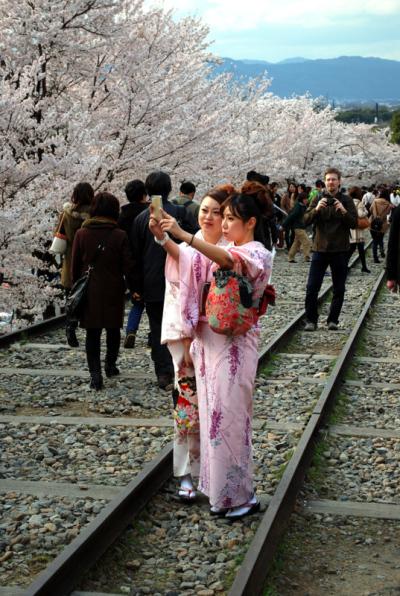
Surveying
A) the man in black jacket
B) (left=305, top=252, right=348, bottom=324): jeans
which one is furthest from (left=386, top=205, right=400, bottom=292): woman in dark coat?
(left=305, top=252, right=348, bottom=324): jeans

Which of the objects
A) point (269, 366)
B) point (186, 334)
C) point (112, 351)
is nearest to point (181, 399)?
point (186, 334)

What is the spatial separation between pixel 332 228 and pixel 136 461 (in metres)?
5.94

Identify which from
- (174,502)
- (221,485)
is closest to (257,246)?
(221,485)

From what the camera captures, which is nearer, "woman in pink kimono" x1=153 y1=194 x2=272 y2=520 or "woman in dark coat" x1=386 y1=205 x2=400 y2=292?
"woman in pink kimono" x1=153 y1=194 x2=272 y2=520

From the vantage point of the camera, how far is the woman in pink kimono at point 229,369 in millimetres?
4805

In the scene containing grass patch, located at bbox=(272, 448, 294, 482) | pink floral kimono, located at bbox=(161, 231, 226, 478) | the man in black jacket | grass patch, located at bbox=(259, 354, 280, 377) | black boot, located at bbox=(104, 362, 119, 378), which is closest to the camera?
pink floral kimono, located at bbox=(161, 231, 226, 478)

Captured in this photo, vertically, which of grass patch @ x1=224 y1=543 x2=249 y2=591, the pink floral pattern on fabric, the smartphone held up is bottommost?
grass patch @ x1=224 y1=543 x2=249 y2=591

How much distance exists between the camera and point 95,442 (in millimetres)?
6691

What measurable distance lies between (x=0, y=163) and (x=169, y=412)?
16.7ft

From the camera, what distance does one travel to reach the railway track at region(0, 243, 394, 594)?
4.37 metres

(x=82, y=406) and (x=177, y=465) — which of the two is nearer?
(x=177, y=465)

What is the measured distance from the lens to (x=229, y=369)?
4.84 m

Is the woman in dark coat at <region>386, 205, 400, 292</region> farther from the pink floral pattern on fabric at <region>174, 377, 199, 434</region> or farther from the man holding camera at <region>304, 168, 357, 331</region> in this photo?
the man holding camera at <region>304, 168, 357, 331</region>

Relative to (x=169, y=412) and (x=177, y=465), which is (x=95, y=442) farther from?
(x=177, y=465)
